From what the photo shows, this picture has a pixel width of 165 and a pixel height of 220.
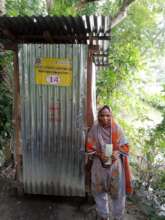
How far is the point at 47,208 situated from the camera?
3660 millimetres

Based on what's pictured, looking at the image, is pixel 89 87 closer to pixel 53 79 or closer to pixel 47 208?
pixel 53 79

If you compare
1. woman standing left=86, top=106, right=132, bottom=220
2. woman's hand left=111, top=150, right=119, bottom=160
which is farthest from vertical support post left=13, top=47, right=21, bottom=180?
woman's hand left=111, top=150, right=119, bottom=160

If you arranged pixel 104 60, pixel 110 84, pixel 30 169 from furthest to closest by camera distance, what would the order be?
1. pixel 110 84
2. pixel 104 60
3. pixel 30 169

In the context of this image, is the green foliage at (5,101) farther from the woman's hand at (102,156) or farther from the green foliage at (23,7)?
the woman's hand at (102,156)

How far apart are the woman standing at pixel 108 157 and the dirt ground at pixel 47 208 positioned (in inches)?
25.7

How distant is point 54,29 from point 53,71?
52 cm

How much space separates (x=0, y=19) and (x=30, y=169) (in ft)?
6.58

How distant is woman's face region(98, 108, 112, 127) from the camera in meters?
2.97

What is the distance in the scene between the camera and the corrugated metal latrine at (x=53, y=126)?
333 cm

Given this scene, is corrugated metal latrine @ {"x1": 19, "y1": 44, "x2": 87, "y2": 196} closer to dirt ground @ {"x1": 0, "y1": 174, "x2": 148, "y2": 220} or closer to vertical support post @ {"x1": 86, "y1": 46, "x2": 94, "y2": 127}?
vertical support post @ {"x1": 86, "y1": 46, "x2": 94, "y2": 127}

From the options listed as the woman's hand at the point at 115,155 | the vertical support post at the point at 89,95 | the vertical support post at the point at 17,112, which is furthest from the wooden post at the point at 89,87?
the vertical support post at the point at 17,112

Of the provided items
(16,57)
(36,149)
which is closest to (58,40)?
(16,57)

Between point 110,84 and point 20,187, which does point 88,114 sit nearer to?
point 20,187

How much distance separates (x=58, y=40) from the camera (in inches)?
140
